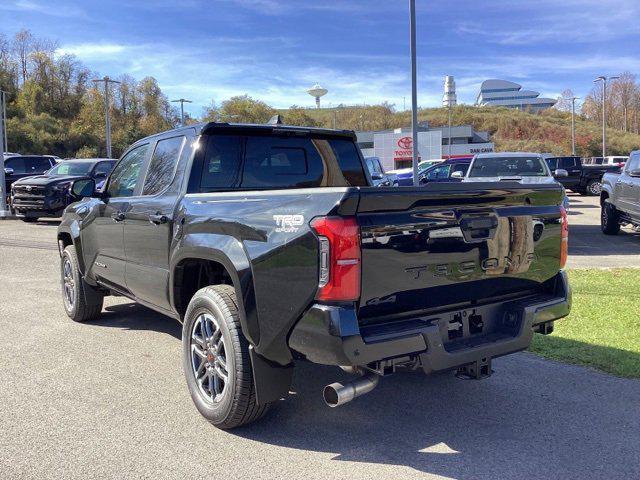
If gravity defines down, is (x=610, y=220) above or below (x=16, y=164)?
below

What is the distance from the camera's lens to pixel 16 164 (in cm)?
2283

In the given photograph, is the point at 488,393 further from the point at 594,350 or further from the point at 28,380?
the point at 28,380

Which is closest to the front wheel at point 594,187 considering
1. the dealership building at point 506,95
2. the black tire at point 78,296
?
the black tire at point 78,296

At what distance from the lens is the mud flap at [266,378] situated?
3.42 meters

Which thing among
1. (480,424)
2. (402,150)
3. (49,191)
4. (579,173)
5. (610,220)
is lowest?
(480,424)

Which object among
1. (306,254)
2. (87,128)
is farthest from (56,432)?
(87,128)

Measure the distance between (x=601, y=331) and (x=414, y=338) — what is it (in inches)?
142

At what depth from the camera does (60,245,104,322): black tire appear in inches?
249

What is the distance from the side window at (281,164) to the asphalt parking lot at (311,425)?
158 centimetres

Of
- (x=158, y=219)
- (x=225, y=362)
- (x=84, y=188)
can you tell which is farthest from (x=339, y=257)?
(x=84, y=188)

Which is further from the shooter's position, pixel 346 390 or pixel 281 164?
pixel 281 164

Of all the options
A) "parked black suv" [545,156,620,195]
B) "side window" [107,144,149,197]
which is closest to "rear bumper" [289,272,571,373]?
"side window" [107,144,149,197]

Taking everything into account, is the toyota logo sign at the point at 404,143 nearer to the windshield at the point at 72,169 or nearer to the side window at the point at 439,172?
the side window at the point at 439,172

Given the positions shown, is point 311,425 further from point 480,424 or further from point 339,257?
point 339,257
